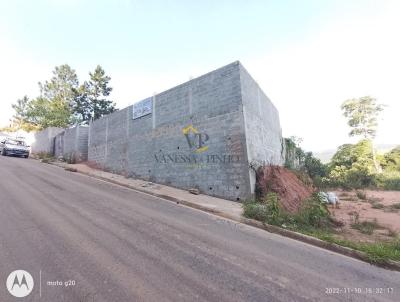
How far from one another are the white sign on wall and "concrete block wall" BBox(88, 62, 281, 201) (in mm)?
252

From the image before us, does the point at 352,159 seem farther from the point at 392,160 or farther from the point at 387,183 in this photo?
the point at 387,183

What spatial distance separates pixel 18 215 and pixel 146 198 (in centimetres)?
416

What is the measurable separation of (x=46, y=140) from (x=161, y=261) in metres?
28.3

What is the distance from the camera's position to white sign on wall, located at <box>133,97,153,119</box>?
1315 cm

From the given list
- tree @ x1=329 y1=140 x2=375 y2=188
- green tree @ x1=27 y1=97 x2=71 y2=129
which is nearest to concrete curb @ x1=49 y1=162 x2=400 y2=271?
tree @ x1=329 y1=140 x2=375 y2=188

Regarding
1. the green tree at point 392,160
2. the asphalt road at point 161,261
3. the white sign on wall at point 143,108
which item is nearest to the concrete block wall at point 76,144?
the white sign on wall at point 143,108

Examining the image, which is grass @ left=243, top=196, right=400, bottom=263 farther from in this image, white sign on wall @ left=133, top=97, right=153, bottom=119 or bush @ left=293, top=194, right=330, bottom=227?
white sign on wall @ left=133, top=97, right=153, bottom=119

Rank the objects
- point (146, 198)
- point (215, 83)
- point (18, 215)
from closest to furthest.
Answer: point (18, 215), point (146, 198), point (215, 83)

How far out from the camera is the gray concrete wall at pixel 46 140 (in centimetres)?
2599

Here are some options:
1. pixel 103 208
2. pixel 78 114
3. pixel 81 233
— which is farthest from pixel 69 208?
pixel 78 114

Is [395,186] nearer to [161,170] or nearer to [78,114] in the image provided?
[161,170]

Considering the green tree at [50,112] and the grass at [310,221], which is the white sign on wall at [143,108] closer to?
the grass at [310,221]

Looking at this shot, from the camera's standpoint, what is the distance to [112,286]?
125 inches

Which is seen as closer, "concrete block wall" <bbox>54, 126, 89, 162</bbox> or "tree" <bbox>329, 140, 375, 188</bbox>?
"concrete block wall" <bbox>54, 126, 89, 162</bbox>
